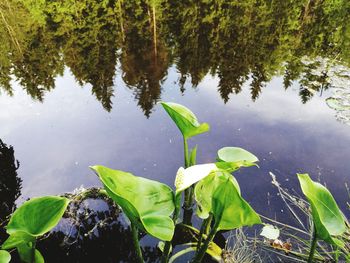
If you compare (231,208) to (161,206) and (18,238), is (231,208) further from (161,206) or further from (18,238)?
(18,238)

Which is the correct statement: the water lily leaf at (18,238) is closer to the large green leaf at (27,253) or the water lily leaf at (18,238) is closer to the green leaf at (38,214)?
the green leaf at (38,214)

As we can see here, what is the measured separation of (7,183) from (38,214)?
9.28ft

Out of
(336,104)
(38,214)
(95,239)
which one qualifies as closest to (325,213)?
(38,214)

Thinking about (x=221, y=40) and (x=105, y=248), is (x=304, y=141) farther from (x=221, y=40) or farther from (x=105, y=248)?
(x=221, y=40)

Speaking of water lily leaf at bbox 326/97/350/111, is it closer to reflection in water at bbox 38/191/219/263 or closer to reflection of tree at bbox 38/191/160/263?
reflection in water at bbox 38/191/219/263

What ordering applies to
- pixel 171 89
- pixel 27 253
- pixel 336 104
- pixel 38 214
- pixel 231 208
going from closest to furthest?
pixel 231 208
pixel 38 214
pixel 27 253
pixel 336 104
pixel 171 89

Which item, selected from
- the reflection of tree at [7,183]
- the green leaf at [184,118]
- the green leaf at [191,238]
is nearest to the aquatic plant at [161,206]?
the green leaf at [184,118]

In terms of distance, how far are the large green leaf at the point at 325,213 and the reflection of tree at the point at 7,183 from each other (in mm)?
2934

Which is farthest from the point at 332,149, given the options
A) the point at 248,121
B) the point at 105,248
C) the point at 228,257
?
the point at 105,248

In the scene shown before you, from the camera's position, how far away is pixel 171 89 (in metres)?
7.79

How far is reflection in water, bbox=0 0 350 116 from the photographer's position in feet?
26.8

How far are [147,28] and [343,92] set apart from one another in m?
7.27

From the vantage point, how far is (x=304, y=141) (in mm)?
5438

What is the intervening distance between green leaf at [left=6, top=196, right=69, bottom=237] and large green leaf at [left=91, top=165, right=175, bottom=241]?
342mm
